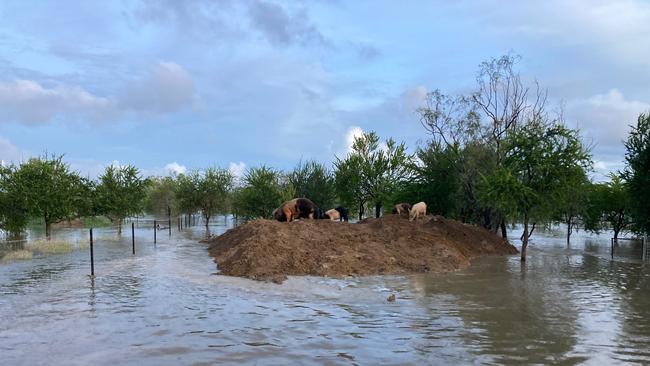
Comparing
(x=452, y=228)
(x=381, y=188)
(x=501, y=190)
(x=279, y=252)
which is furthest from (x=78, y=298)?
(x=381, y=188)

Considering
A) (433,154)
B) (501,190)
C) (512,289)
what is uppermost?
(433,154)

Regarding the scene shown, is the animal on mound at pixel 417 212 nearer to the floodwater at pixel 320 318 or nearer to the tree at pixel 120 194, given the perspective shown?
the floodwater at pixel 320 318

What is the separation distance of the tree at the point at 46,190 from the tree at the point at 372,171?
2101cm

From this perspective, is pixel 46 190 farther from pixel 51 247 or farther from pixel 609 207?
pixel 609 207

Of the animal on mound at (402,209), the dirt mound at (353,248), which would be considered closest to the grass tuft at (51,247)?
the dirt mound at (353,248)

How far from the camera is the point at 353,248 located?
64.4 feet

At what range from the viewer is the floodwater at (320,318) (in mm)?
8094

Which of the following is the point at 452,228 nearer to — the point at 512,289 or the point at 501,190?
the point at 501,190

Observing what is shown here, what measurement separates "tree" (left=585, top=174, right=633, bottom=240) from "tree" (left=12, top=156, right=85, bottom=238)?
36055 millimetres

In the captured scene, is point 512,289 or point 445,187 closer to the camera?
point 512,289

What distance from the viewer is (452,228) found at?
993 inches

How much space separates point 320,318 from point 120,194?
1355 inches

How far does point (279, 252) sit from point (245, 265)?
1640 millimetres

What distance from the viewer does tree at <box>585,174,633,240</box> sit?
3353 cm
